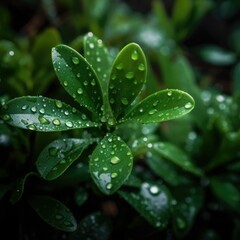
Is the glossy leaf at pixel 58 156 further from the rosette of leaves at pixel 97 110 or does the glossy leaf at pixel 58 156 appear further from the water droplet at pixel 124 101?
the water droplet at pixel 124 101

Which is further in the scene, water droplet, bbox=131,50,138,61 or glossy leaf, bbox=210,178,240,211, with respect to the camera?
glossy leaf, bbox=210,178,240,211

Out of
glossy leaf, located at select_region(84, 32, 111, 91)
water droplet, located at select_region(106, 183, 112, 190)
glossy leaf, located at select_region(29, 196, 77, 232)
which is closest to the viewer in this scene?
water droplet, located at select_region(106, 183, 112, 190)

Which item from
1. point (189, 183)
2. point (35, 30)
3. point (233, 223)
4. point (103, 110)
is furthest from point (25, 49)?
point (233, 223)

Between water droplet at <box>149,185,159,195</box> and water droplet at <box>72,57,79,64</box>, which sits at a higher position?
water droplet at <box>72,57,79,64</box>

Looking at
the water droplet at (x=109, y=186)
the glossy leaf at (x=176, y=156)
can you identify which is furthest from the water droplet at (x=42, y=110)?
the glossy leaf at (x=176, y=156)

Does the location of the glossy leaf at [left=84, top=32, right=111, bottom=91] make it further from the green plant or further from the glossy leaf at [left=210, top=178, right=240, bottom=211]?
the glossy leaf at [left=210, top=178, right=240, bottom=211]

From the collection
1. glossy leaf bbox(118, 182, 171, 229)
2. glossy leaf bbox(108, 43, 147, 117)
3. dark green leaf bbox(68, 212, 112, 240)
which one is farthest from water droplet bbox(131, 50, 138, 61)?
dark green leaf bbox(68, 212, 112, 240)
